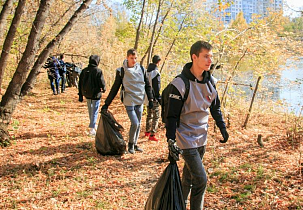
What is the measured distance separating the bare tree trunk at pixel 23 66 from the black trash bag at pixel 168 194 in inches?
152

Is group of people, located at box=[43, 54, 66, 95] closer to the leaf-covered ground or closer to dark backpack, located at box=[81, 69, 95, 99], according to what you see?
the leaf-covered ground

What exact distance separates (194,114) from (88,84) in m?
3.81

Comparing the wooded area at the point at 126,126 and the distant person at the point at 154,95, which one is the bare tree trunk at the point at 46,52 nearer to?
the wooded area at the point at 126,126

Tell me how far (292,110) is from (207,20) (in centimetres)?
496

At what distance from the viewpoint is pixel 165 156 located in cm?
527

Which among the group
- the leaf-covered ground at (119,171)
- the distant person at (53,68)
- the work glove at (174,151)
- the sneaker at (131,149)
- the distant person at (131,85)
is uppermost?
the distant person at (53,68)

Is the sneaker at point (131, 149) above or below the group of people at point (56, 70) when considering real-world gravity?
below

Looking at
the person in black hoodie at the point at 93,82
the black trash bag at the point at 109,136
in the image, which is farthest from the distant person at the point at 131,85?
the person in black hoodie at the point at 93,82

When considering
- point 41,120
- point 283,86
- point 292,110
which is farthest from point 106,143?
point 283,86

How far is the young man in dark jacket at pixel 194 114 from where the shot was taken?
8.68 feet

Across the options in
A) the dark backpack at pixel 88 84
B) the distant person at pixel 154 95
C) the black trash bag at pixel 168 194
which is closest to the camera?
the black trash bag at pixel 168 194

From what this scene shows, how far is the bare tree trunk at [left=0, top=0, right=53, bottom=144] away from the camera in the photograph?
200 inches

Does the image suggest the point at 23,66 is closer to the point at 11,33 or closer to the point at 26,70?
the point at 26,70

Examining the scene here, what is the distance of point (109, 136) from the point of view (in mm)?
4922
